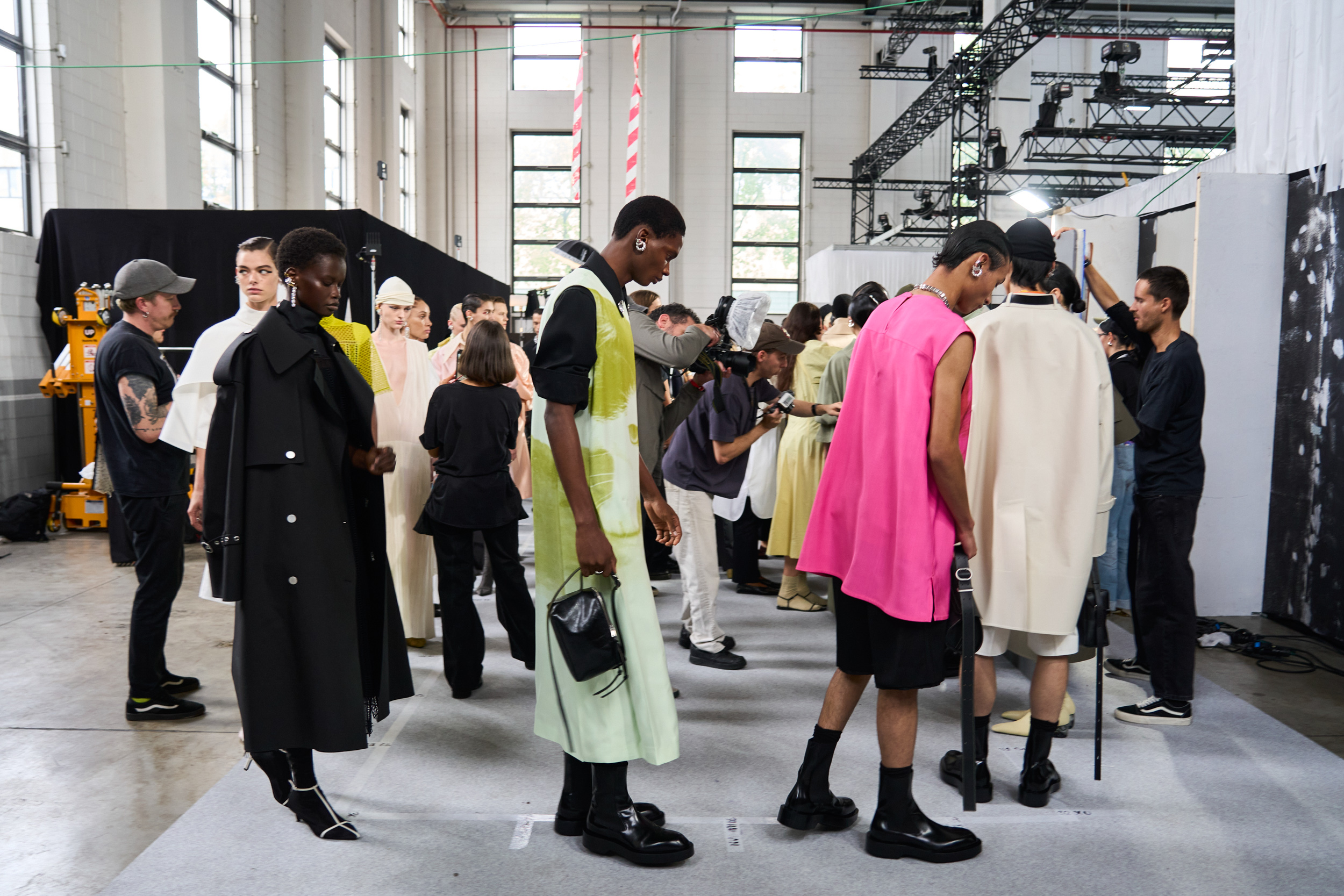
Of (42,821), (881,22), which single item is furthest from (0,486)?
(881,22)

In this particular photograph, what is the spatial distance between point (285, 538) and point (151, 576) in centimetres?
135

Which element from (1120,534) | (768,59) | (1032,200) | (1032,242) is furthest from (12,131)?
(768,59)

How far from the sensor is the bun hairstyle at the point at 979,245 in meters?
2.24

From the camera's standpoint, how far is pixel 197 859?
2262 mm

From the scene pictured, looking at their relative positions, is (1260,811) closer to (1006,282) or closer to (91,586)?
(1006,282)

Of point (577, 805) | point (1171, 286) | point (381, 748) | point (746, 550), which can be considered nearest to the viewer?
point (577, 805)

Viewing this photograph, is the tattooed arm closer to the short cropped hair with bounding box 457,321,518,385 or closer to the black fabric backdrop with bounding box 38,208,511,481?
the short cropped hair with bounding box 457,321,518,385

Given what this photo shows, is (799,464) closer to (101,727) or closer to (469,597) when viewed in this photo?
(469,597)

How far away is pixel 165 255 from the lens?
7242 mm

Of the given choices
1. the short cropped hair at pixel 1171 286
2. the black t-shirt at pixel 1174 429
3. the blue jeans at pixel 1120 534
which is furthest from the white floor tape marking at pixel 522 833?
the blue jeans at pixel 1120 534

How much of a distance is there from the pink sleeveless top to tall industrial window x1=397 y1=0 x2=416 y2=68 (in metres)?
14.7

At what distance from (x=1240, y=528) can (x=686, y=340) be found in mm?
3284

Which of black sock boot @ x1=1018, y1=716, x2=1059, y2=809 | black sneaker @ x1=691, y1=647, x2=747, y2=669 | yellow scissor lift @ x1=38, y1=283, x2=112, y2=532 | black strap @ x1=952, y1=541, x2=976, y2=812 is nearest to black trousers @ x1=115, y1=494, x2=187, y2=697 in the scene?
black sneaker @ x1=691, y1=647, x2=747, y2=669

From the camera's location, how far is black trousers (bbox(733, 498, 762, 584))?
5.28 m
